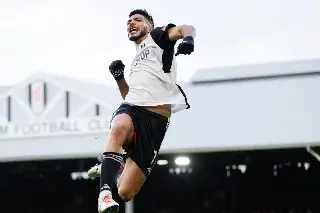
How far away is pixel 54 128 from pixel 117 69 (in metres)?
11.9

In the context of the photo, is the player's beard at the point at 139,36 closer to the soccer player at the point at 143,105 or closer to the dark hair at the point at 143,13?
the soccer player at the point at 143,105

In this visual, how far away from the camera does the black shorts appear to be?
7.00 meters

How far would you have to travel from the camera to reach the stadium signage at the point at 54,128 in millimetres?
18953

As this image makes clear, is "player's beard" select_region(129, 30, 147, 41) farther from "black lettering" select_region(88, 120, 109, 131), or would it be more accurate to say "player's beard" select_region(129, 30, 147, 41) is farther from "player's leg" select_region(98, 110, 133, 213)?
"black lettering" select_region(88, 120, 109, 131)

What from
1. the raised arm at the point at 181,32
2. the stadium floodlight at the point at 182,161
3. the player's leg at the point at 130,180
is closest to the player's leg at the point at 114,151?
the player's leg at the point at 130,180

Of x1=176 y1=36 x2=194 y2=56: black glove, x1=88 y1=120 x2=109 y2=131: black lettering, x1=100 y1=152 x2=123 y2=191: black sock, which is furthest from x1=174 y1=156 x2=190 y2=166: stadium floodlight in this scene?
x1=176 y1=36 x2=194 y2=56: black glove

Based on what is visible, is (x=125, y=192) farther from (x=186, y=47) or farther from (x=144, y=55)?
(x=186, y=47)

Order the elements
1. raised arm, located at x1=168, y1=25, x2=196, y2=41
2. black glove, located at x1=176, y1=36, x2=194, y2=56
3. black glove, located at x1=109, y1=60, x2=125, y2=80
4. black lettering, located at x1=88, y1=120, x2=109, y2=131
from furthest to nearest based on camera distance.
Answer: black lettering, located at x1=88, y1=120, x2=109, y2=131
black glove, located at x1=109, y1=60, x2=125, y2=80
raised arm, located at x1=168, y1=25, x2=196, y2=41
black glove, located at x1=176, y1=36, x2=194, y2=56

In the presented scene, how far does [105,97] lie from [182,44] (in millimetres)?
13030

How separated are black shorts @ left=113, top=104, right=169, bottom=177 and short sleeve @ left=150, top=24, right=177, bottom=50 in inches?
22.1

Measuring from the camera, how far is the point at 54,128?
1912cm

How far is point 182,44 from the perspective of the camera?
19.9 feet

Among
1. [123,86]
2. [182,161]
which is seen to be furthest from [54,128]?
[123,86]

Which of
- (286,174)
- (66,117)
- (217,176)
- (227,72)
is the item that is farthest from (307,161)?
(66,117)
